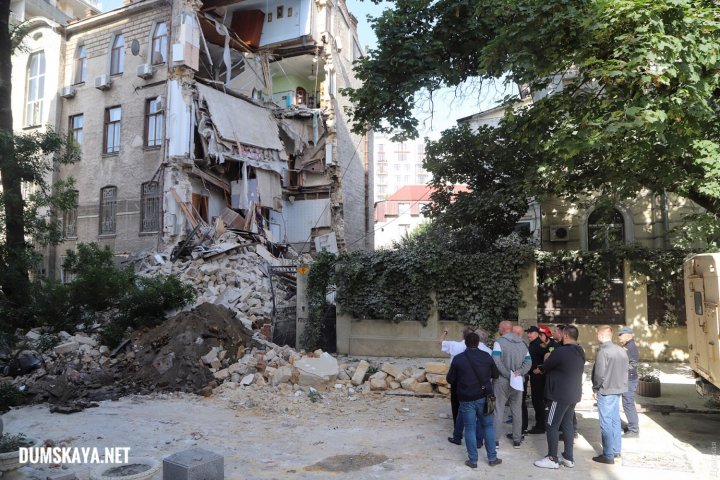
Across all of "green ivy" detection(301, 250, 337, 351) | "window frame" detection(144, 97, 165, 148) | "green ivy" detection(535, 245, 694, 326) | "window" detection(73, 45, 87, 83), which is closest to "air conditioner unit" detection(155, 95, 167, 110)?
"window frame" detection(144, 97, 165, 148)

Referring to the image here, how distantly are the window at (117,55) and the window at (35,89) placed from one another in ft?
15.2

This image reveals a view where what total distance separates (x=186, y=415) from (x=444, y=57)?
1050 centimetres

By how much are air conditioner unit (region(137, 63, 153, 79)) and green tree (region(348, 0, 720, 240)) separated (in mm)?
11196

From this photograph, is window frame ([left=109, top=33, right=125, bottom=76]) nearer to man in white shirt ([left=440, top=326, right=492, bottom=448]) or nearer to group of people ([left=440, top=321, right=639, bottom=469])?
man in white shirt ([left=440, top=326, right=492, bottom=448])

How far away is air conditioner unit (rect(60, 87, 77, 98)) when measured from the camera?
23016 millimetres

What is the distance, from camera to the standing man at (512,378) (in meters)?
6.74

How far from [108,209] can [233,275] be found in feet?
27.9

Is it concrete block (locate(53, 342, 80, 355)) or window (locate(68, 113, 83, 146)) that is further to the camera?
window (locate(68, 113, 83, 146))

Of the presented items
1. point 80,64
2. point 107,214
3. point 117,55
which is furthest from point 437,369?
point 80,64

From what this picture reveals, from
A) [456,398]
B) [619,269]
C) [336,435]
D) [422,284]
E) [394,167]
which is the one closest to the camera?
[456,398]

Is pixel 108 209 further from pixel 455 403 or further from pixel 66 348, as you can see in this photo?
pixel 455 403

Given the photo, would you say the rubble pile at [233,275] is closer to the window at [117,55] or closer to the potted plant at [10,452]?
the potted plant at [10,452]

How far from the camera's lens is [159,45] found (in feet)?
69.0

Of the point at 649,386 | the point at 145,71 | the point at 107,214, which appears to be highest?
the point at 145,71
